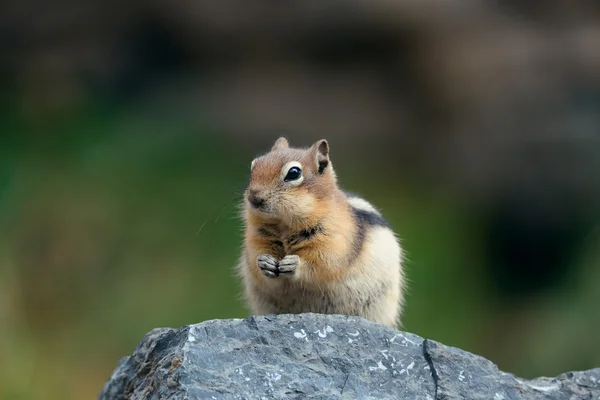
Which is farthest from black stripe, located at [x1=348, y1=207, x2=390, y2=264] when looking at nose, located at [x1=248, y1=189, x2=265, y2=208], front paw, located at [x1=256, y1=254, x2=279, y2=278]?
nose, located at [x1=248, y1=189, x2=265, y2=208]

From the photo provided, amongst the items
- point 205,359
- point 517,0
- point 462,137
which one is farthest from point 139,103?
point 205,359

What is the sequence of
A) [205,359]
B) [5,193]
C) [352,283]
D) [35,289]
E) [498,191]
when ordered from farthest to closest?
1. [498,191]
2. [5,193]
3. [35,289]
4. [352,283]
5. [205,359]

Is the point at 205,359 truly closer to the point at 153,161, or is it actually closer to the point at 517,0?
the point at 153,161

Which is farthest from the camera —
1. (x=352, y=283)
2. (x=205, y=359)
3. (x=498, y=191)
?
(x=498, y=191)

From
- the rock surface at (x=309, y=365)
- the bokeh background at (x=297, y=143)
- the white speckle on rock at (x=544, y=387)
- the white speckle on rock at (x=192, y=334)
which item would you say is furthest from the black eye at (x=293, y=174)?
the bokeh background at (x=297, y=143)

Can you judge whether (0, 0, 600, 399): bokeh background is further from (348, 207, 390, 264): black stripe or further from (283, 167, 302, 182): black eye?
(283, 167, 302, 182): black eye

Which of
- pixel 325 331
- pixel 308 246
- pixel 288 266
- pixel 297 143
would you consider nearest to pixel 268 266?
pixel 288 266
